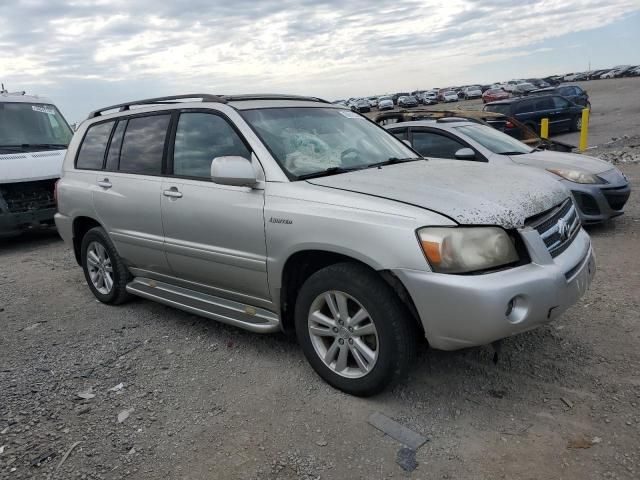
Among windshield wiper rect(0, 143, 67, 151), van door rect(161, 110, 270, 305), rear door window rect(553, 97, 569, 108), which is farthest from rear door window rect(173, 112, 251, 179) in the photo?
rear door window rect(553, 97, 569, 108)

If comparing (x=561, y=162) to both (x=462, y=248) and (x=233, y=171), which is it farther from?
(x=233, y=171)

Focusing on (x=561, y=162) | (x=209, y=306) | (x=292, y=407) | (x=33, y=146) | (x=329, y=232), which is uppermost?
(x=33, y=146)

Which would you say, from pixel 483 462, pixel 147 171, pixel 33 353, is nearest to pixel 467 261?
pixel 483 462

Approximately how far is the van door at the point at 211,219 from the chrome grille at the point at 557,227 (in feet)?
5.39

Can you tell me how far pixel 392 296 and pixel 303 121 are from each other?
1.67 meters

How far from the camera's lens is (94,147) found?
5.09 metres

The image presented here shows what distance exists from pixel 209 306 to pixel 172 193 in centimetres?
88

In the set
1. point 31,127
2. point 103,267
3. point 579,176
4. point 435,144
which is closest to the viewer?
point 103,267

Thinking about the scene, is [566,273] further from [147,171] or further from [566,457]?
[147,171]

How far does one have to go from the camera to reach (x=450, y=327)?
8.99 feet

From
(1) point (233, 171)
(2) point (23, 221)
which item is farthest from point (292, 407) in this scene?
(2) point (23, 221)

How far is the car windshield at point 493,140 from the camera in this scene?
22.8 ft

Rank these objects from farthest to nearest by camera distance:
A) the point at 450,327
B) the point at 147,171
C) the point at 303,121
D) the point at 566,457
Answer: the point at 147,171 → the point at 303,121 → the point at 450,327 → the point at 566,457

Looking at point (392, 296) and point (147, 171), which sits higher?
point (147, 171)
